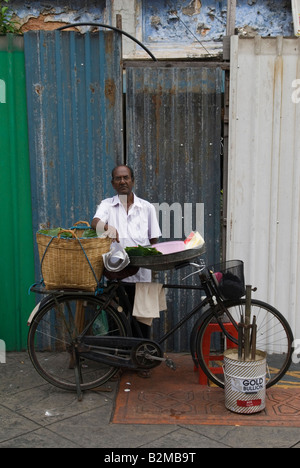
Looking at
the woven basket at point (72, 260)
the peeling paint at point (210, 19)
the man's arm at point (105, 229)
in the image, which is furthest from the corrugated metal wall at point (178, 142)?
the peeling paint at point (210, 19)

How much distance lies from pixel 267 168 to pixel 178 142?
3.24 feet

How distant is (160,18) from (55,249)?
544cm

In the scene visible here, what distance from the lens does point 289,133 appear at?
5320 millimetres

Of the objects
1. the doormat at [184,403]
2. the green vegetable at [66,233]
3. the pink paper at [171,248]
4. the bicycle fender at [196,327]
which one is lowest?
the doormat at [184,403]

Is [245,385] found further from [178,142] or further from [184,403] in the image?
[178,142]

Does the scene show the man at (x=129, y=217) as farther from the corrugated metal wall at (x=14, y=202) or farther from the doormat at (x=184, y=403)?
the corrugated metal wall at (x=14, y=202)

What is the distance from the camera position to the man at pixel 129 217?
4730mm

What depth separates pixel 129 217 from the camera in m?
4.84

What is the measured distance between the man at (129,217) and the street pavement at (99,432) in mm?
1025

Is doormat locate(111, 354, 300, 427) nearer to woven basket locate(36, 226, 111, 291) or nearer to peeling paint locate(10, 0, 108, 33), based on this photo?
woven basket locate(36, 226, 111, 291)

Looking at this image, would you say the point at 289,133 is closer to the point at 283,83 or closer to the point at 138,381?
the point at 283,83

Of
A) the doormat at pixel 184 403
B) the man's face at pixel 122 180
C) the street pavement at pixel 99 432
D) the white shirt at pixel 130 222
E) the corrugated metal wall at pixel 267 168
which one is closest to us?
the street pavement at pixel 99 432

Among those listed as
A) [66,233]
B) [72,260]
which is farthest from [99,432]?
[66,233]

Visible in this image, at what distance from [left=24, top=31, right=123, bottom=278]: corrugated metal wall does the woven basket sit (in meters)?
1.22
